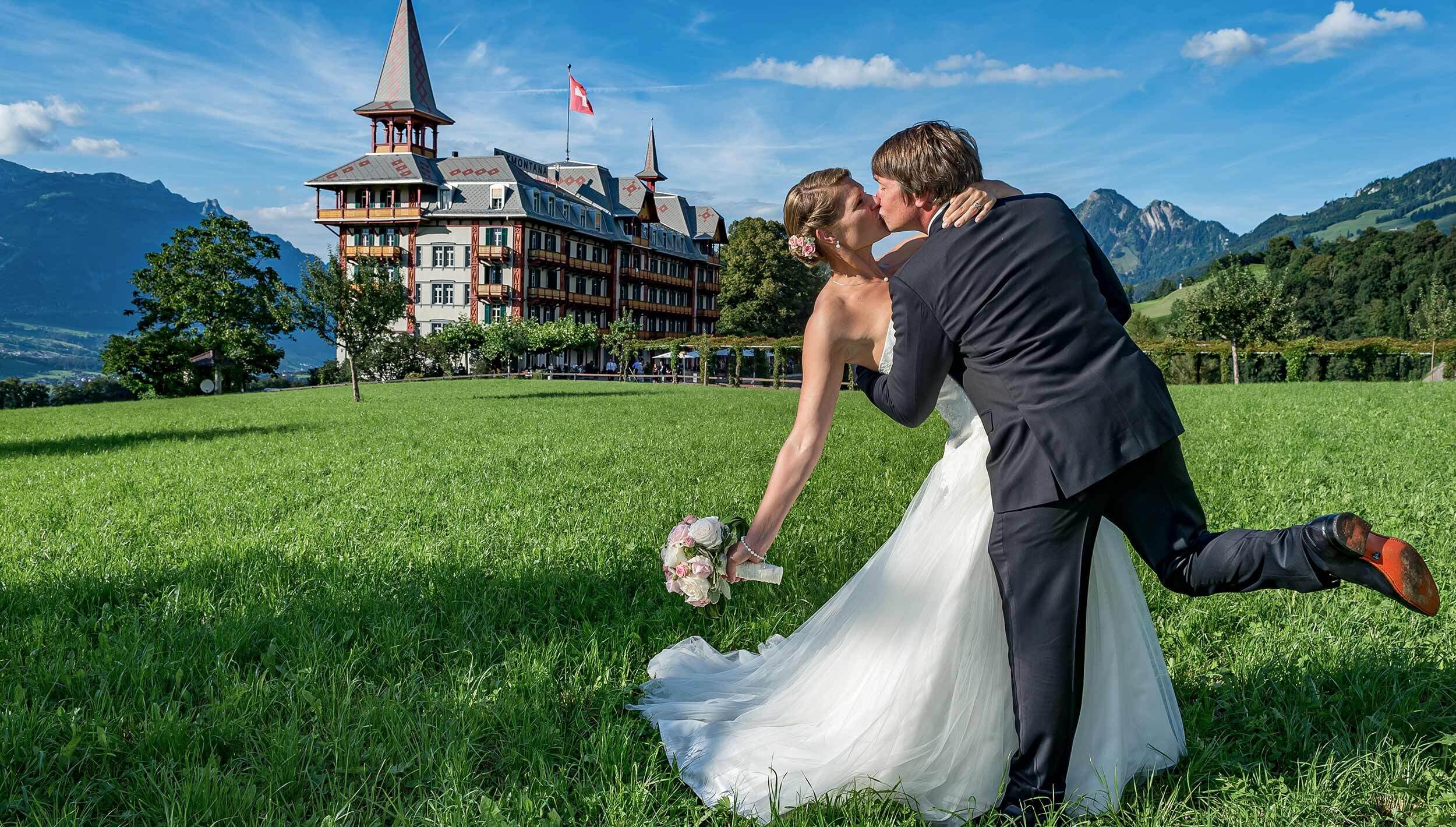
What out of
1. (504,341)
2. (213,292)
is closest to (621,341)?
(504,341)

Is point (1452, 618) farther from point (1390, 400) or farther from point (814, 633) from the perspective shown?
point (1390, 400)

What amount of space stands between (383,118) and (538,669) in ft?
240

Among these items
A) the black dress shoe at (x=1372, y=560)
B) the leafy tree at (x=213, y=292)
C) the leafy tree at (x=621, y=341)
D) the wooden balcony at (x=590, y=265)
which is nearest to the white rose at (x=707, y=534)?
the black dress shoe at (x=1372, y=560)

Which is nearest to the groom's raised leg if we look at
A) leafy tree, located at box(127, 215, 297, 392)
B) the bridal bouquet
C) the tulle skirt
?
the tulle skirt

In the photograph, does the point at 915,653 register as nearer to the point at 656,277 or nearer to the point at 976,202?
the point at 976,202

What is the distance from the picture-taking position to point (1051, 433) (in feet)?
7.80

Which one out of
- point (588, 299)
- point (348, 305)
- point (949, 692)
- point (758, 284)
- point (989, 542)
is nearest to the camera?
point (989, 542)

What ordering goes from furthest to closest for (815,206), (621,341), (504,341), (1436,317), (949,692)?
1. (621,341)
2. (504,341)
3. (1436,317)
4. (815,206)
5. (949,692)

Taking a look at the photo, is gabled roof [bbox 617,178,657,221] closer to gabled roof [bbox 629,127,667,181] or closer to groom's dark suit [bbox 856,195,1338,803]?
gabled roof [bbox 629,127,667,181]

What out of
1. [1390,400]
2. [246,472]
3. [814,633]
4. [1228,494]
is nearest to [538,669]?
[814,633]

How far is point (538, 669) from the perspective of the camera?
365 centimetres

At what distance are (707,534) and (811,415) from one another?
57 centimetres

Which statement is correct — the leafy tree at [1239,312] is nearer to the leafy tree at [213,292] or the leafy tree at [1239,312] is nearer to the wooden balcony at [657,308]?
the wooden balcony at [657,308]

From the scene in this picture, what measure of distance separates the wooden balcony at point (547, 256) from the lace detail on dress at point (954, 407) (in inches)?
2555
